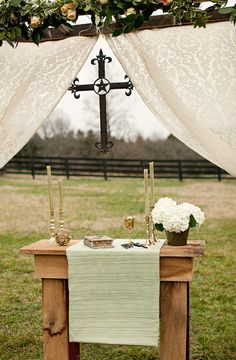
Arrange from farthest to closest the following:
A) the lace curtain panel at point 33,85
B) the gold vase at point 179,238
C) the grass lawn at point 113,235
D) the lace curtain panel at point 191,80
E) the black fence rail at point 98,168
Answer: the black fence rail at point 98,168 < the grass lawn at point 113,235 < the lace curtain panel at point 33,85 < the lace curtain panel at point 191,80 < the gold vase at point 179,238

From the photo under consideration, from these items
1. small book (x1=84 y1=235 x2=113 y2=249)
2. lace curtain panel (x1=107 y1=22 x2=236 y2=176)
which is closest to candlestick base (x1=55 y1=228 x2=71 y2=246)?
small book (x1=84 y1=235 x2=113 y2=249)

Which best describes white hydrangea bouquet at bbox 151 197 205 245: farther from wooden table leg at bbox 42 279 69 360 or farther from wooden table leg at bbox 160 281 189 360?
wooden table leg at bbox 42 279 69 360

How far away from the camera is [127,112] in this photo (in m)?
15.3

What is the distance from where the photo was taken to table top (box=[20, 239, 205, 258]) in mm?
2975

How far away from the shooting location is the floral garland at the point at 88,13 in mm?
3088

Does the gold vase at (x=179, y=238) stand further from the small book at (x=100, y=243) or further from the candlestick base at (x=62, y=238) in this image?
the candlestick base at (x=62, y=238)

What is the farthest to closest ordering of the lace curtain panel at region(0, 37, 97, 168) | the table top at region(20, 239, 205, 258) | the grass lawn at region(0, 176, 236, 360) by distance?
the grass lawn at region(0, 176, 236, 360)
the lace curtain panel at region(0, 37, 97, 168)
the table top at region(20, 239, 205, 258)

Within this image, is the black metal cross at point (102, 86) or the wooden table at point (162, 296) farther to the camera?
the black metal cross at point (102, 86)

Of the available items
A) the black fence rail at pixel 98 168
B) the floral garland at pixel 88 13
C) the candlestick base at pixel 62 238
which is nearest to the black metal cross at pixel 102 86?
the floral garland at pixel 88 13

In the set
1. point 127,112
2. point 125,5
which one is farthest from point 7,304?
point 127,112

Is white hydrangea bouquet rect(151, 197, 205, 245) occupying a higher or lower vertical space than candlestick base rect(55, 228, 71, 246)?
higher

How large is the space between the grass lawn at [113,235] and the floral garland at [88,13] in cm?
219

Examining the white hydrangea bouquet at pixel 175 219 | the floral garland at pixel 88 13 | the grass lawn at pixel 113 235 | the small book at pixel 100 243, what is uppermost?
the floral garland at pixel 88 13

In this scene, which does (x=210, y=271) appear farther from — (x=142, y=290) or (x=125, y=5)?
(x=125, y=5)
